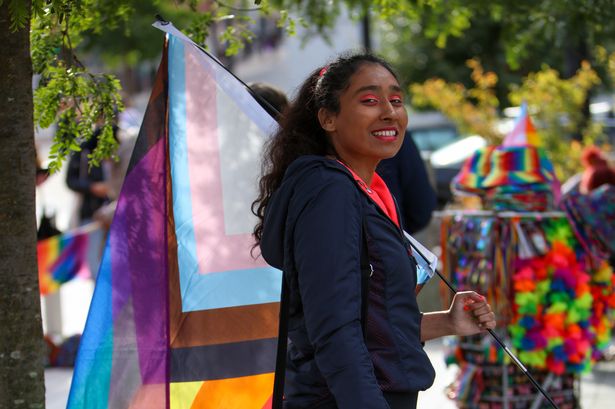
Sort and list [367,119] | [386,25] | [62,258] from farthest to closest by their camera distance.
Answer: [62,258] < [386,25] < [367,119]

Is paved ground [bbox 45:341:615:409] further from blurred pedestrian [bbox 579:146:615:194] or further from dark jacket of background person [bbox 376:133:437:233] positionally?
dark jacket of background person [bbox 376:133:437:233]

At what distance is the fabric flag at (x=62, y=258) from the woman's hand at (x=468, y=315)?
5.50 metres

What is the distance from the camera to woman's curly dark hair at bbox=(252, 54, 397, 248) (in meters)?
2.72

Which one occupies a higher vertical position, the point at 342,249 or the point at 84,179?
the point at 342,249

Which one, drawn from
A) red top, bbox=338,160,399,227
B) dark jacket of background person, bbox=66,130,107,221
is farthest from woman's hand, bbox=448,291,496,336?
dark jacket of background person, bbox=66,130,107,221

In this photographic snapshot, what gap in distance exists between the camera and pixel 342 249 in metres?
2.40

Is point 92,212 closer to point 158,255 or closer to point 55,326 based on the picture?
point 55,326

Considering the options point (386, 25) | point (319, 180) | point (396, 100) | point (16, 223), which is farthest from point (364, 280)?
point (386, 25)

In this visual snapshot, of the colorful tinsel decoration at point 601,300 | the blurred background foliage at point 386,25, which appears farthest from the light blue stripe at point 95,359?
the colorful tinsel decoration at point 601,300

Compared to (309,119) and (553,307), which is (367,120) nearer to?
(309,119)

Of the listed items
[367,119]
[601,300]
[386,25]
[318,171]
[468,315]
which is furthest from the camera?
[386,25]

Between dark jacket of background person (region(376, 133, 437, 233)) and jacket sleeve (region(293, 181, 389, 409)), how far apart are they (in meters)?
2.22

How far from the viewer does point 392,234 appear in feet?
8.43

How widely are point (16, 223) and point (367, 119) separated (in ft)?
3.82
